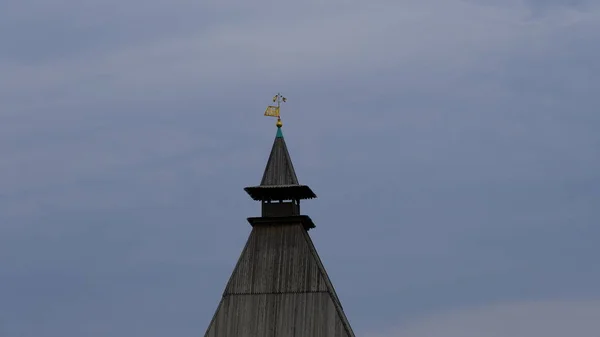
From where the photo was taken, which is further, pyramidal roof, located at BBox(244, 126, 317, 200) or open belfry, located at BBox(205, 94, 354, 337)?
pyramidal roof, located at BBox(244, 126, 317, 200)

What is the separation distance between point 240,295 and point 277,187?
18.6 ft

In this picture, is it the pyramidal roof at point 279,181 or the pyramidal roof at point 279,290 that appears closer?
the pyramidal roof at point 279,290

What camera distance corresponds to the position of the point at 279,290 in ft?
232

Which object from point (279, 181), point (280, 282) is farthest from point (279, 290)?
point (279, 181)

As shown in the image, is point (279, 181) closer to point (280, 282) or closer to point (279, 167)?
point (279, 167)

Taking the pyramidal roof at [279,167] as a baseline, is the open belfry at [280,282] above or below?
below

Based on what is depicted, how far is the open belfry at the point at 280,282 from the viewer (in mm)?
69688

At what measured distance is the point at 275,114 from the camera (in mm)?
75188

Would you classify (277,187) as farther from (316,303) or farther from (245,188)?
(316,303)

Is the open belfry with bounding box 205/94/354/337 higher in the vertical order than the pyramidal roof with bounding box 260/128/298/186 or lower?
lower

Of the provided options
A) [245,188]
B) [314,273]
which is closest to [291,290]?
[314,273]

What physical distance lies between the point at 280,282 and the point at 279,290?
0.41 m

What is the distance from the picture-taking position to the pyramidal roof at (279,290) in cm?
6962

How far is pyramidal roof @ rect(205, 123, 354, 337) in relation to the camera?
69.6m
